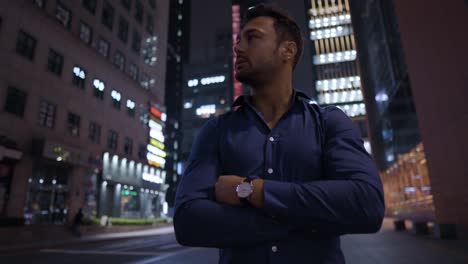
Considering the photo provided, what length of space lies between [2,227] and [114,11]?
940 inches

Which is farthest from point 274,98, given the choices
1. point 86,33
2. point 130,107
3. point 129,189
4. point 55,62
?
point 130,107

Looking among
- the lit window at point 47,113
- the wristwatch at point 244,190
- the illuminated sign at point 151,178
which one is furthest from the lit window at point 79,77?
the wristwatch at point 244,190

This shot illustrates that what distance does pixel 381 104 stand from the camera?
32156mm

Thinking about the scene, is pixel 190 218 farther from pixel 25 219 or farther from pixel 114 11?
A: pixel 114 11

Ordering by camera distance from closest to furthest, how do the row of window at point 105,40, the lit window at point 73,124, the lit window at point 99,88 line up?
the row of window at point 105,40, the lit window at point 73,124, the lit window at point 99,88

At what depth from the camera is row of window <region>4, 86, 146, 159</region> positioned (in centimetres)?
1988

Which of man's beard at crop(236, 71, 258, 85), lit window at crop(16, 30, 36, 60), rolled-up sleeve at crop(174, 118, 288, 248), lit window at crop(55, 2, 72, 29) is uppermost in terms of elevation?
lit window at crop(55, 2, 72, 29)

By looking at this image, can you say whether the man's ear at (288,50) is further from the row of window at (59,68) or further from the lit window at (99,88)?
the lit window at (99,88)

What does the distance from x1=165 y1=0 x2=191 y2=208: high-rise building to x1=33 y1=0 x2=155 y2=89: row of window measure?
53684 millimetres

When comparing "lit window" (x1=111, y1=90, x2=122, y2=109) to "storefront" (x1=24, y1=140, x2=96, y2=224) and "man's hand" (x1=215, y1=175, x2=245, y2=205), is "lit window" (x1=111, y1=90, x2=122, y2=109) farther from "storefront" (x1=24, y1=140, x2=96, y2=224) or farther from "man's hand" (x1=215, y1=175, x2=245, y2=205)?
"man's hand" (x1=215, y1=175, x2=245, y2=205)

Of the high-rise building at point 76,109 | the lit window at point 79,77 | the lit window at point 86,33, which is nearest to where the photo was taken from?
the high-rise building at point 76,109

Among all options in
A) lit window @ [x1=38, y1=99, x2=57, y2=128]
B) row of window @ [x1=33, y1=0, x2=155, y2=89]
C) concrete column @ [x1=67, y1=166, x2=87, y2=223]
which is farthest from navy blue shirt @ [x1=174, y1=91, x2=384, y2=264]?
concrete column @ [x1=67, y1=166, x2=87, y2=223]

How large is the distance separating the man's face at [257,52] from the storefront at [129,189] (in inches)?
1190

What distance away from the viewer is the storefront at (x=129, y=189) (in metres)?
30.2
